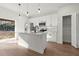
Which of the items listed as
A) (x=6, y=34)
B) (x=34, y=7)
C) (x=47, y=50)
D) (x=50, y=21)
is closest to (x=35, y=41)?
(x=47, y=50)

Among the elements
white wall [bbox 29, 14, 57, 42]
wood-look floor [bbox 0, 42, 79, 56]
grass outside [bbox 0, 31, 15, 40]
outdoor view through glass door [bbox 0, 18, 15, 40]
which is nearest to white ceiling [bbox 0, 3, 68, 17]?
white wall [bbox 29, 14, 57, 42]

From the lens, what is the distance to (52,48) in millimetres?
3475

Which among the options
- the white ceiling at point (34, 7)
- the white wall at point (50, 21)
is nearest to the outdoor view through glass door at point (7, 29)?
the white ceiling at point (34, 7)

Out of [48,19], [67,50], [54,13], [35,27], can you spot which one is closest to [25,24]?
[35,27]

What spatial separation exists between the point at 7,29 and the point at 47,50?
4.52ft

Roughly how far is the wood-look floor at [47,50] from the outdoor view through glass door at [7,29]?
274 mm

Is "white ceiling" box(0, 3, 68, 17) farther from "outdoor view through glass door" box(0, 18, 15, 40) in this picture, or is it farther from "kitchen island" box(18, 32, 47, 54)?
"kitchen island" box(18, 32, 47, 54)

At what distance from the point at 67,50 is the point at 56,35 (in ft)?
1.99

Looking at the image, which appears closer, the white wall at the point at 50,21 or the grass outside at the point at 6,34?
the grass outside at the point at 6,34

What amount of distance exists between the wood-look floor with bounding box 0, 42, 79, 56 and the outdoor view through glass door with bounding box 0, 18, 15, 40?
0.27 m

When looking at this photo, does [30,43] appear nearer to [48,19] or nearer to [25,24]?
[25,24]

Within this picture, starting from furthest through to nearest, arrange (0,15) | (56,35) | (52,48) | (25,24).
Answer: (56,35)
(52,48)
(25,24)
(0,15)

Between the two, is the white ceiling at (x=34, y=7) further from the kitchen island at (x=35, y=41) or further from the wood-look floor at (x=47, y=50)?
the wood-look floor at (x=47, y=50)

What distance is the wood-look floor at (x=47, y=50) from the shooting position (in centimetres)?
313
